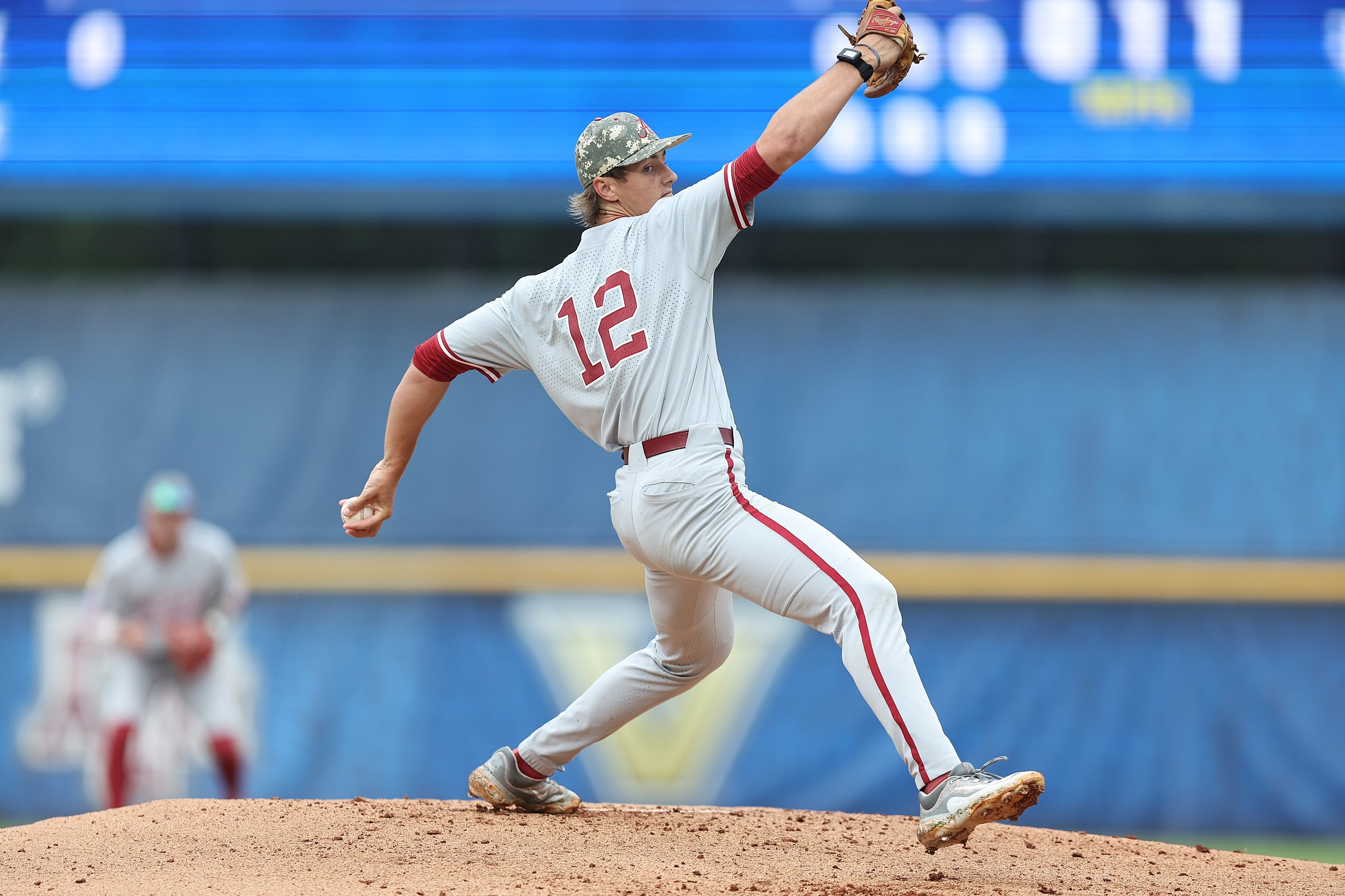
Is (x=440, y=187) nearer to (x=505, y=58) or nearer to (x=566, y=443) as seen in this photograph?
(x=505, y=58)

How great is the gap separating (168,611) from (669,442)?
4.54 metres

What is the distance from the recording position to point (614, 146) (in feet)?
10.4

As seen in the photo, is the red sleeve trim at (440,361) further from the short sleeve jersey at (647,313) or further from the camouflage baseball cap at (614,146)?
the camouflage baseball cap at (614,146)

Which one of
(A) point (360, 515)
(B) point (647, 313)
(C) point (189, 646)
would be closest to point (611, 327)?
(B) point (647, 313)

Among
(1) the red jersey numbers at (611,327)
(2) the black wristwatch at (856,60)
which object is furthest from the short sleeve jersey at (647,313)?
(2) the black wristwatch at (856,60)

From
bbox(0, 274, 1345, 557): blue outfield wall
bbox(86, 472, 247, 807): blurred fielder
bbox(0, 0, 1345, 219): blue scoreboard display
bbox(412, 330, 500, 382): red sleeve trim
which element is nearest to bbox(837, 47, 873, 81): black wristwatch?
bbox(412, 330, 500, 382): red sleeve trim

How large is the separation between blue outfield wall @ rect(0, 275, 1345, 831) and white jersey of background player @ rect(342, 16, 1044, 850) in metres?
4.15

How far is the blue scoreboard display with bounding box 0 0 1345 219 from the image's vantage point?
7.29 m

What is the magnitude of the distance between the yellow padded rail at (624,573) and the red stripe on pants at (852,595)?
4243 millimetres

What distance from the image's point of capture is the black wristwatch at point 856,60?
9.80ft

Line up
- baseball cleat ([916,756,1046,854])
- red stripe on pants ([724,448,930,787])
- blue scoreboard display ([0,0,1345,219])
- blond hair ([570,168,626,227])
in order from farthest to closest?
blue scoreboard display ([0,0,1345,219]), blond hair ([570,168,626,227]), red stripe on pants ([724,448,930,787]), baseball cleat ([916,756,1046,854])

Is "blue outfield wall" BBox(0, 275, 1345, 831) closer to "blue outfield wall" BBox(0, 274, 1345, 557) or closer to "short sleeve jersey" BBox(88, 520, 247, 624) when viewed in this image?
"blue outfield wall" BBox(0, 274, 1345, 557)

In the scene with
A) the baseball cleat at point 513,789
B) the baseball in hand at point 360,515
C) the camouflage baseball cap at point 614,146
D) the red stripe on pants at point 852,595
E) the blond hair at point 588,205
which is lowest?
the baseball cleat at point 513,789

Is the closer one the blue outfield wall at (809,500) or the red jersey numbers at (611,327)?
the red jersey numbers at (611,327)
